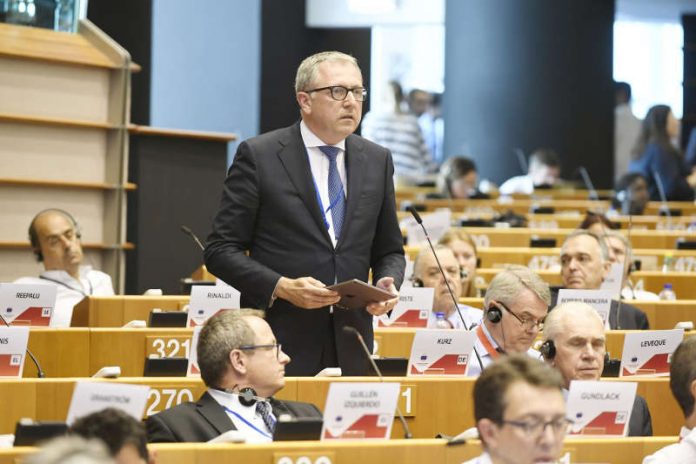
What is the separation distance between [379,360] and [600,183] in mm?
11868

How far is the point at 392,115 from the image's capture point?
1340 centimetres

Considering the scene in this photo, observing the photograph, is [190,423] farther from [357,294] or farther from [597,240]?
[597,240]

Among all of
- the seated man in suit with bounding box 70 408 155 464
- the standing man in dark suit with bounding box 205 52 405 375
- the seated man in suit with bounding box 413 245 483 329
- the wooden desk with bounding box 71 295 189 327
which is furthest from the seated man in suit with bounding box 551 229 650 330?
the seated man in suit with bounding box 70 408 155 464

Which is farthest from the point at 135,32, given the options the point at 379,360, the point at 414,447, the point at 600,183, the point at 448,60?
the point at 414,447

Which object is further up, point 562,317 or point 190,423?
point 562,317

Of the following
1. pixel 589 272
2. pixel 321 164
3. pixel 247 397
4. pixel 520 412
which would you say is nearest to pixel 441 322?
pixel 589 272

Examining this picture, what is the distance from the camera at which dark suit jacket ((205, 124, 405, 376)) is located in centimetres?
452

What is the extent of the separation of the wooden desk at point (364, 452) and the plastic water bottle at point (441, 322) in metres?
2.58

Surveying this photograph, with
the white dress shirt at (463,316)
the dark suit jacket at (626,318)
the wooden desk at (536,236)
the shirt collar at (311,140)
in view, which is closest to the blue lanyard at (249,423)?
the shirt collar at (311,140)

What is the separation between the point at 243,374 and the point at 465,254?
363 centimetres

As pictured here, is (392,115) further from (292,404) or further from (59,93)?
(292,404)

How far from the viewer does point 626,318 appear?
7.09 meters

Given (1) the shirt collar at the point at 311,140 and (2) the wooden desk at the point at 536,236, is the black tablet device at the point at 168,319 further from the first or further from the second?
(2) the wooden desk at the point at 536,236

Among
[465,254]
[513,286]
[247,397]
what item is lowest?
[247,397]
